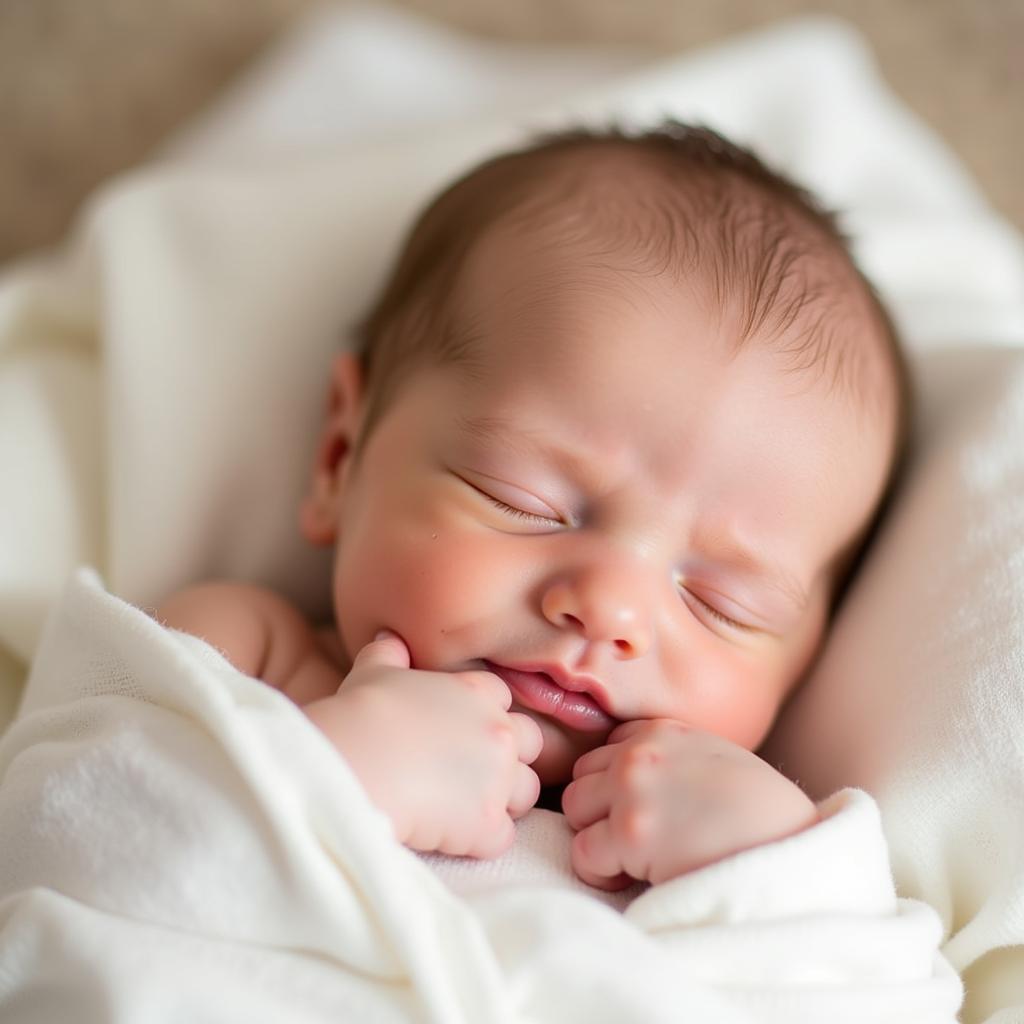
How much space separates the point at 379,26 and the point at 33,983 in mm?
1677

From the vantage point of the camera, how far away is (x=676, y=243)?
1.15 metres

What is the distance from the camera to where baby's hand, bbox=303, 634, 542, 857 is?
2.90 ft

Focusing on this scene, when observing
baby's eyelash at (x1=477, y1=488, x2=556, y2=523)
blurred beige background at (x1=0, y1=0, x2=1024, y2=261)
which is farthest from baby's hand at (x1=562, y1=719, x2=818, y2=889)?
blurred beige background at (x1=0, y1=0, x2=1024, y2=261)

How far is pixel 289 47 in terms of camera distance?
2.02 metres

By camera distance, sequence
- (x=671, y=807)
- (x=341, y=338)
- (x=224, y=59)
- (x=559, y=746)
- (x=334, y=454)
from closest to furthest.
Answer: (x=671, y=807)
(x=559, y=746)
(x=334, y=454)
(x=341, y=338)
(x=224, y=59)

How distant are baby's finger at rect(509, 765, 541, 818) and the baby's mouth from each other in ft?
0.18

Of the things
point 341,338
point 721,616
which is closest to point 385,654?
point 721,616

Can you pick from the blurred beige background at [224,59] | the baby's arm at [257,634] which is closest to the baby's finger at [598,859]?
the baby's arm at [257,634]

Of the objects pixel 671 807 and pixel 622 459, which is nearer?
pixel 671 807

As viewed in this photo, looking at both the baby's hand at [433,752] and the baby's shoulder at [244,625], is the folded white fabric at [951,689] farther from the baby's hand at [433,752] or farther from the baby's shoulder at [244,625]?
the baby's shoulder at [244,625]

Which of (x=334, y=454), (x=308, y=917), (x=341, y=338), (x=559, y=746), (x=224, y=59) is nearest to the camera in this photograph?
(x=308, y=917)

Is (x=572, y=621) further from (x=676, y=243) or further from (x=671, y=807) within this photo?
(x=676, y=243)

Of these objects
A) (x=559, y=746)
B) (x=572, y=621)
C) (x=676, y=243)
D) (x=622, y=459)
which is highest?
(x=676, y=243)

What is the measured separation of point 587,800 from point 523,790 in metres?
0.05
